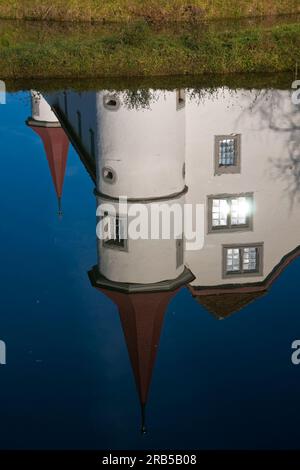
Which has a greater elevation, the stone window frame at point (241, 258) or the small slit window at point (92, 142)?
the small slit window at point (92, 142)

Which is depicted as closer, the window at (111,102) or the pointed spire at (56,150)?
the pointed spire at (56,150)

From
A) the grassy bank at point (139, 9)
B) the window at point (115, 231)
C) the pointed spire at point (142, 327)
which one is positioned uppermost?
the grassy bank at point (139, 9)

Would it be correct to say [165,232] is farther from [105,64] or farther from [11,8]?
[11,8]

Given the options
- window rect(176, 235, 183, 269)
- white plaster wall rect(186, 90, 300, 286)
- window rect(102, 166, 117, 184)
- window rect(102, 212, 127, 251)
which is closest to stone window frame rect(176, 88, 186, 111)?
white plaster wall rect(186, 90, 300, 286)

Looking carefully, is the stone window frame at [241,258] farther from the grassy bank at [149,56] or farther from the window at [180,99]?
the grassy bank at [149,56]

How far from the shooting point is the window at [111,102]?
2761 cm

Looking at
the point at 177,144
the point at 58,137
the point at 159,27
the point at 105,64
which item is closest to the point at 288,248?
the point at 177,144

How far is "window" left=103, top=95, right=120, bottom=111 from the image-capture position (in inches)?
1087

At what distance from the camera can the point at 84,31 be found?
1773 inches

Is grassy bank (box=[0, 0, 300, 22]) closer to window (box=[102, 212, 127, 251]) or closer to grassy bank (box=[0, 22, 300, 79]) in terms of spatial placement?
grassy bank (box=[0, 22, 300, 79])

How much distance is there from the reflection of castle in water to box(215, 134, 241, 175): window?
40 mm

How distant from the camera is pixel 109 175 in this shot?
22109 millimetres

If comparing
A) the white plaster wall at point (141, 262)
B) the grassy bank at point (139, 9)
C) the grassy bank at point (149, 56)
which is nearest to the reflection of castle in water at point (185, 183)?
the white plaster wall at point (141, 262)

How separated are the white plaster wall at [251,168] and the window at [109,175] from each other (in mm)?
2053
